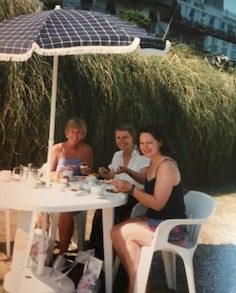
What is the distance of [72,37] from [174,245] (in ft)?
4.60

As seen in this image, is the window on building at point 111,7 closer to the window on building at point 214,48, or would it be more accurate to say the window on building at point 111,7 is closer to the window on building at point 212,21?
the window on building at point 212,21

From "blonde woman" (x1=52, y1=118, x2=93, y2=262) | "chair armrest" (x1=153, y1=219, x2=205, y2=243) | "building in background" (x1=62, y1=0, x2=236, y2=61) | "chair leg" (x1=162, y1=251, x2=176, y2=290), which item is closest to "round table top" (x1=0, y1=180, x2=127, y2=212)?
"chair armrest" (x1=153, y1=219, x2=205, y2=243)

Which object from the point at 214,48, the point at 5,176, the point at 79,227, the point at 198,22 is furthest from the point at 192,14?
the point at 5,176

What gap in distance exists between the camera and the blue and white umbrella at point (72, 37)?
2.88 metres

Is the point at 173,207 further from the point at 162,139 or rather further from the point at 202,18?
the point at 202,18

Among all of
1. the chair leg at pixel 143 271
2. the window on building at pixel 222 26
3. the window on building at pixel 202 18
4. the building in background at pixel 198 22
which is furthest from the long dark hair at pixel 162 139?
the window on building at pixel 202 18

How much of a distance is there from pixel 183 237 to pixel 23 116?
9.42 feet

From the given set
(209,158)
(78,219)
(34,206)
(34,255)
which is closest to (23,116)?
(78,219)

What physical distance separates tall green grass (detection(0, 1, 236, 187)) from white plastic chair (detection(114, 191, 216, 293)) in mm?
Result: 2451

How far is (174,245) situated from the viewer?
10.1 ft

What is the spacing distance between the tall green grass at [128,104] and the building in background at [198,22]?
8.61 feet

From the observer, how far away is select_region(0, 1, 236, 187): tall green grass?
553 centimetres

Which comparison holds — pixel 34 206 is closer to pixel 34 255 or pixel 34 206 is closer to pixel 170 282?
pixel 34 255

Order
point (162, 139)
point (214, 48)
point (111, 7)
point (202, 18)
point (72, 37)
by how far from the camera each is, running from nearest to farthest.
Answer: point (72, 37) → point (162, 139) → point (214, 48) → point (202, 18) → point (111, 7)
